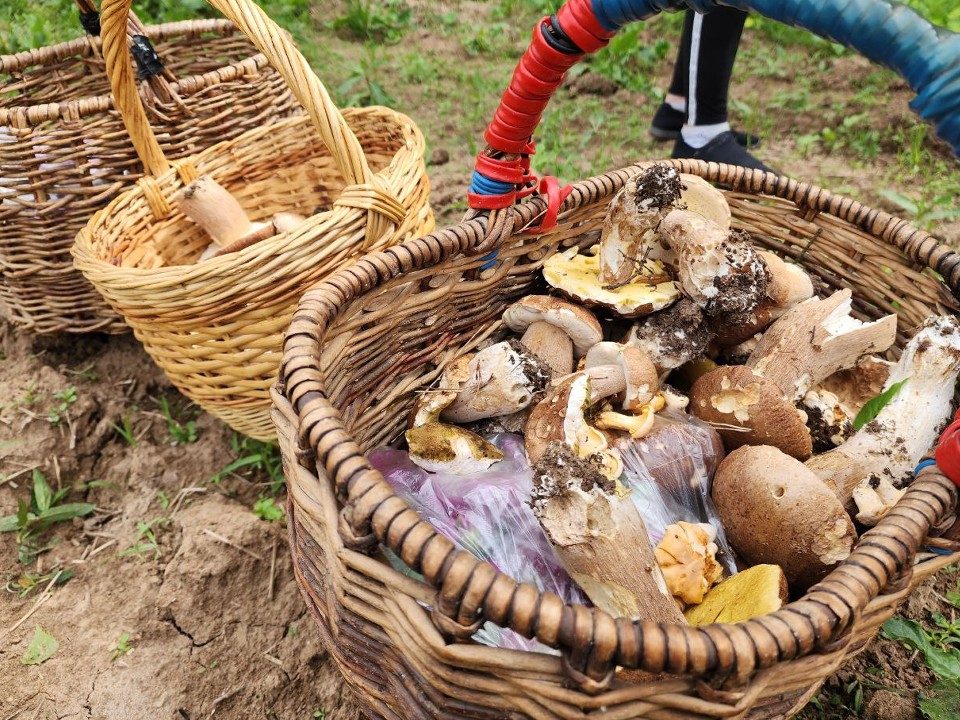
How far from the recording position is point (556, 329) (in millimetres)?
1451

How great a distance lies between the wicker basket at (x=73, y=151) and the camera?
205 centimetres

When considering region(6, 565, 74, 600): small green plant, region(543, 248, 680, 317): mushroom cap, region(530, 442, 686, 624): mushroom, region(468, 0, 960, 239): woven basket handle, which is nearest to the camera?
region(468, 0, 960, 239): woven basket handle

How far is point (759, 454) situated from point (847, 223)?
2.47 ft

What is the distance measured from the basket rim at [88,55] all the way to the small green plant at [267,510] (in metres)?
1.35

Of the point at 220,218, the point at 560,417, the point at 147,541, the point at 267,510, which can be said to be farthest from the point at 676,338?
the point at 147,541

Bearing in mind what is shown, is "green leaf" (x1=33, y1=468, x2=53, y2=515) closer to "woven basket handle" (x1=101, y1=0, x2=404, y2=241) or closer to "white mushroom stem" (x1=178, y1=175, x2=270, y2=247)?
"white mushroom stem" (x1=178, y1=175, x2=270, y2=247)

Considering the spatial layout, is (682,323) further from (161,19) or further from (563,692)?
(161,19)

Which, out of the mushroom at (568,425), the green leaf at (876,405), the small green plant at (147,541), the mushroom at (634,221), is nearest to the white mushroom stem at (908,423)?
the green leaf at (876,405)

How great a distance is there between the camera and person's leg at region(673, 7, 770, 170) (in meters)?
2.67

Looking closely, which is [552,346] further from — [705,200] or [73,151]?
[73,151]

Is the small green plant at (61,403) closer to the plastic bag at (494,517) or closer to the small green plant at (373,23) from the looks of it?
the plastic bag at (494,517)

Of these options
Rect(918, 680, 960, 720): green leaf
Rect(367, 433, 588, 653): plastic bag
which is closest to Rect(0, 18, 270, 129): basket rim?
Rect(367, 433, 588, 653): plastic bag

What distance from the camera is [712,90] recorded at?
2820 mm

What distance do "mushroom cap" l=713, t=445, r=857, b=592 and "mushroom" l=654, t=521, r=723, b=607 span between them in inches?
2.7
